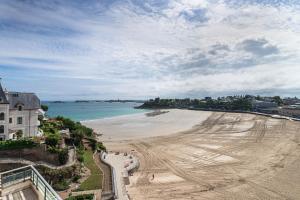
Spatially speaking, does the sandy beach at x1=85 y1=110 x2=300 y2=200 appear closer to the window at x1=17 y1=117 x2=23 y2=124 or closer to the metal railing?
the window at x1=17 y1=117 x2=23 y2=124

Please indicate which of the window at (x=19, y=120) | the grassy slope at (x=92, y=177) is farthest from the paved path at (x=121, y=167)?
the window at (x=19, y=120)

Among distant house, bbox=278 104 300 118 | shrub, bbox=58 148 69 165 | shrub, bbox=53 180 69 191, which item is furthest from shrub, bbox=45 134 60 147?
distant house, bbox=278 104 300 118

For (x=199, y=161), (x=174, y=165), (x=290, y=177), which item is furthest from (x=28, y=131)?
(x=290, y=177)

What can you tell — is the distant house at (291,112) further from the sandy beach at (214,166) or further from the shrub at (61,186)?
the shrub at (61,186)

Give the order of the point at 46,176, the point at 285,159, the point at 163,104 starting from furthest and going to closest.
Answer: the point at 163,104 < the point at 285,159 < the point at 46,176

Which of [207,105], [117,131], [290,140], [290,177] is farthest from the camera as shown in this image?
[207,105]

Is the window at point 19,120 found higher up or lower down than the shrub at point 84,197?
higher up

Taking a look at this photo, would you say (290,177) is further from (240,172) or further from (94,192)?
(94,192)
